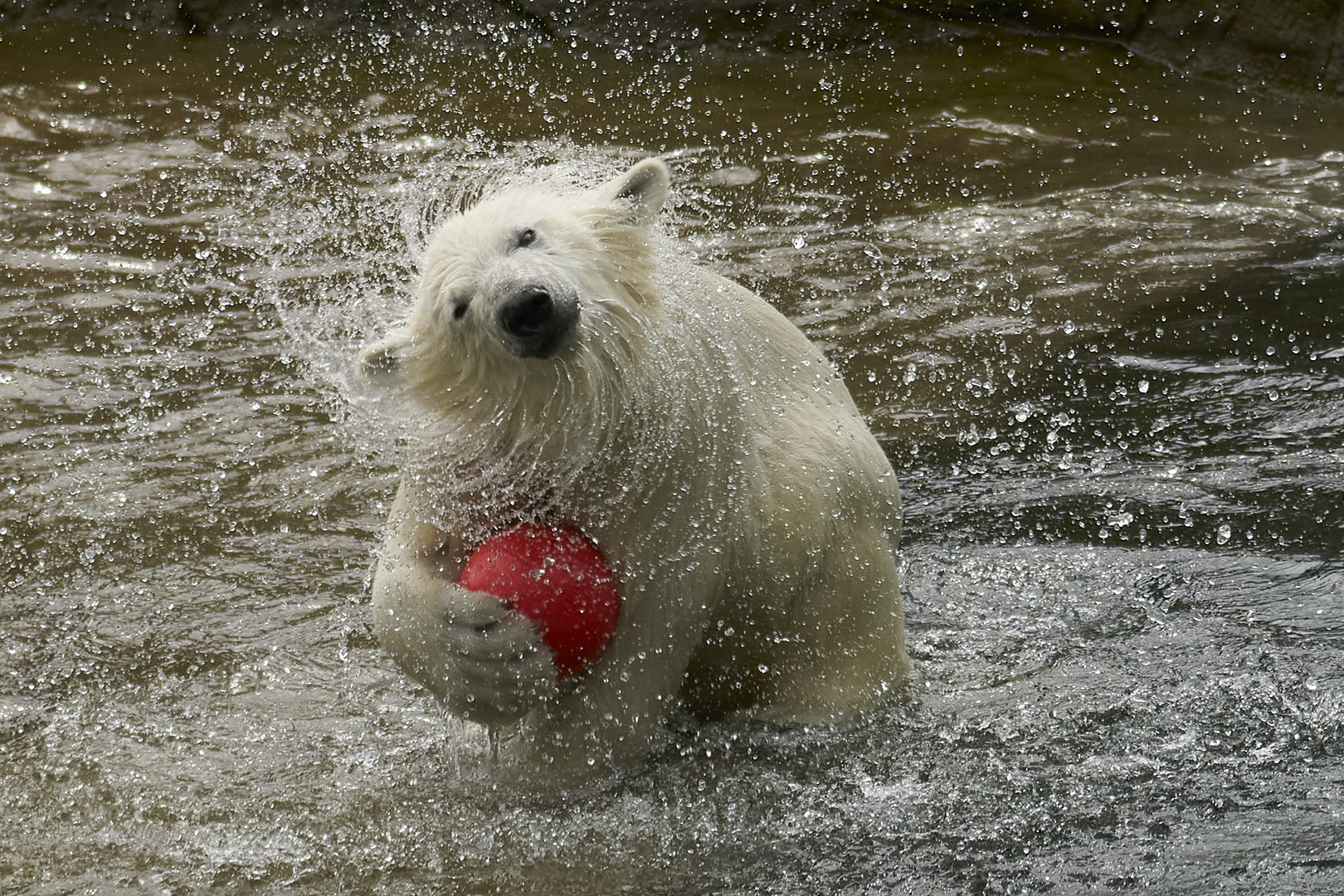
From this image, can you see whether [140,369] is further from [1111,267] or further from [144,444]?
[1111,267]

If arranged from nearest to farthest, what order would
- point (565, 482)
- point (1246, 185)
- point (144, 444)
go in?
point (565, 482) → point (144, 444) → point (1246, 185)

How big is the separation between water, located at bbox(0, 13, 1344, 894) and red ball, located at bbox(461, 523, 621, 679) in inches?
19.0

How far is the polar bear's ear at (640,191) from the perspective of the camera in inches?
121

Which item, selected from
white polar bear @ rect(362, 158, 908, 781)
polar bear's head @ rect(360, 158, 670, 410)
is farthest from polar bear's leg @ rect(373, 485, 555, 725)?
polar bear's head @ rect(360, 158, 670, 410)

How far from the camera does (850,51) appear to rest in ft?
27.0

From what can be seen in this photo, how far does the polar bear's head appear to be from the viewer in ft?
8.96

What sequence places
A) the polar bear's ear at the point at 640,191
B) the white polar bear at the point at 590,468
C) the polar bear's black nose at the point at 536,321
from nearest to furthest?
the polar bear's black nose at the point at 536,321 → the white polar bear at the point at 590,468 → the polar bear's ear at the point at 640,191

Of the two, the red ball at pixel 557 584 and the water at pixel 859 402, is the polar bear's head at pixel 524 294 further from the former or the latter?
the water at pixel 859 402

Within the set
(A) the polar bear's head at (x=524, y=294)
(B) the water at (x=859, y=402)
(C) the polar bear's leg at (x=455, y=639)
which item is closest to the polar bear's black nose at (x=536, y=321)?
(A) the polar bear's head at (x=524, y=294)

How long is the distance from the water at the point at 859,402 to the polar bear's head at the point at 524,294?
433 millimetres

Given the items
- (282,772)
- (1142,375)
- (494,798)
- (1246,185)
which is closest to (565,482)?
(494,798)

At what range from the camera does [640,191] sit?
3.11 m

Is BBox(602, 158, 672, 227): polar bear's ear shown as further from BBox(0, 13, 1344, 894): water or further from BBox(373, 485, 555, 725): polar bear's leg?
BBox(373, 485, 555, 725): polar bear's leg

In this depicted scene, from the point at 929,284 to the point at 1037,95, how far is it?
232cm
